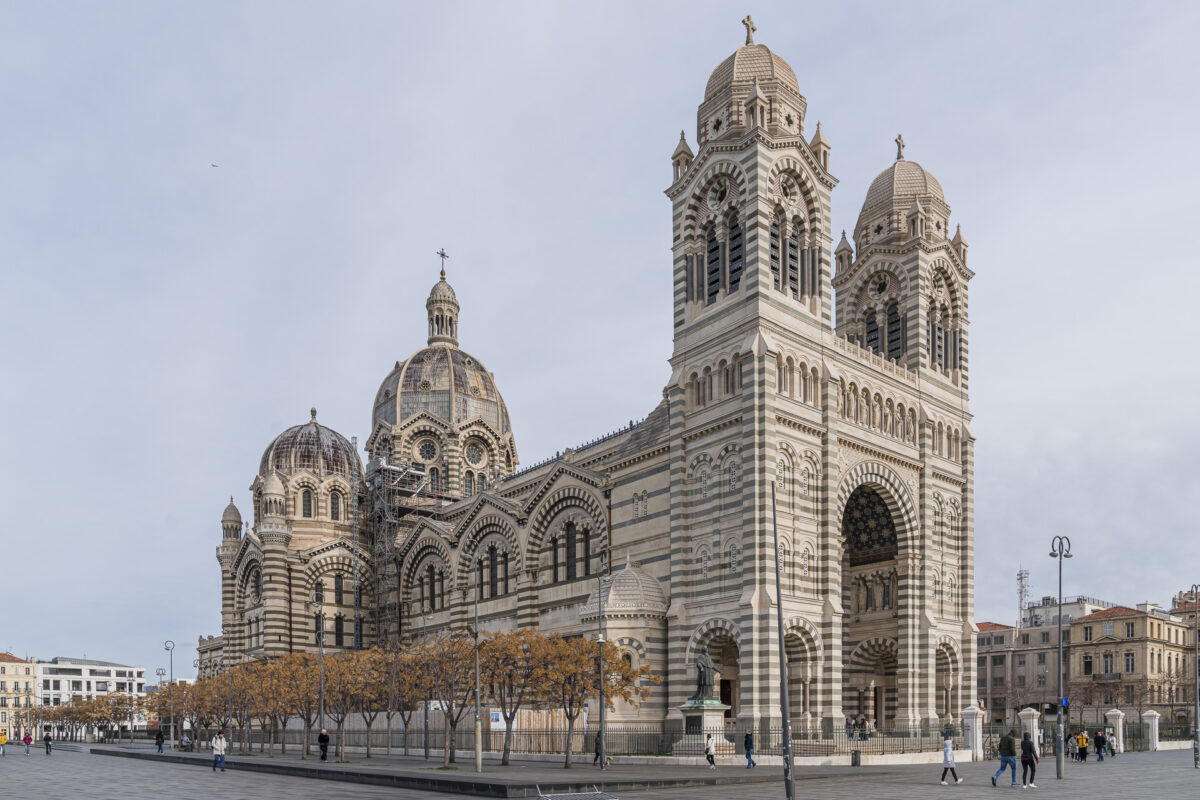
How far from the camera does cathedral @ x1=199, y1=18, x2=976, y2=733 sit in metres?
46.6

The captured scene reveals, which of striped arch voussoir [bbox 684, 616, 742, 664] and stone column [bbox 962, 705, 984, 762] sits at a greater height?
striped arch voussoir [bbox 684, 616, 742, 664]

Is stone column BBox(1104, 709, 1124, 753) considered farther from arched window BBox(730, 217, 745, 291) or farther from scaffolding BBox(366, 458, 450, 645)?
scaffolding BBox(366, 458, 450, 645)

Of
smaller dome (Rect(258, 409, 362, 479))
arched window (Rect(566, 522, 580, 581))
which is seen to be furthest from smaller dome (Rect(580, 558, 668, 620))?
smaller dome (Rect(258, 409, 362, 479))

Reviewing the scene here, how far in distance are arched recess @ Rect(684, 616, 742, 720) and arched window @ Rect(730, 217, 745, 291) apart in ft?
48.4

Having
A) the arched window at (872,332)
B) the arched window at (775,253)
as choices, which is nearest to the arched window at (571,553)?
the arched window at (775,253)

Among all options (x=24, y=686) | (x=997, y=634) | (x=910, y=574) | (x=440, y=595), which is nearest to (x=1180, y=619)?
(x=997, y=634)

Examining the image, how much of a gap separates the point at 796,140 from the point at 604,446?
69.2 ft

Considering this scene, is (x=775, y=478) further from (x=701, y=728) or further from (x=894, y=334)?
(x=894, y=334)

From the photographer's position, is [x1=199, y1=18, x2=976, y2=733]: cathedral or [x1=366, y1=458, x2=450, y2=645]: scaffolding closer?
[x1=199, y1=18, x2=976, y2=733]: cathedral

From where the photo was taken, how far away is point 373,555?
262 ft

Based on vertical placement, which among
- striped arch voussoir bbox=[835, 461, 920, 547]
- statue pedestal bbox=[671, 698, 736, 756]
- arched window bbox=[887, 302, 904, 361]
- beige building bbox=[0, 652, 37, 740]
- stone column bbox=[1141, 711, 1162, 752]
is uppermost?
arched window bbox=[887, 302, 904, 361]

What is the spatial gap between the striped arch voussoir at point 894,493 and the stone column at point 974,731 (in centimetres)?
824

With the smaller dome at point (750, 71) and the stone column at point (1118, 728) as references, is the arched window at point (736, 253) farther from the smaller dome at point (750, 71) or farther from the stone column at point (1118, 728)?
the stone column at point (1118, 728)

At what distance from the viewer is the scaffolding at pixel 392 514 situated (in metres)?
76.1
